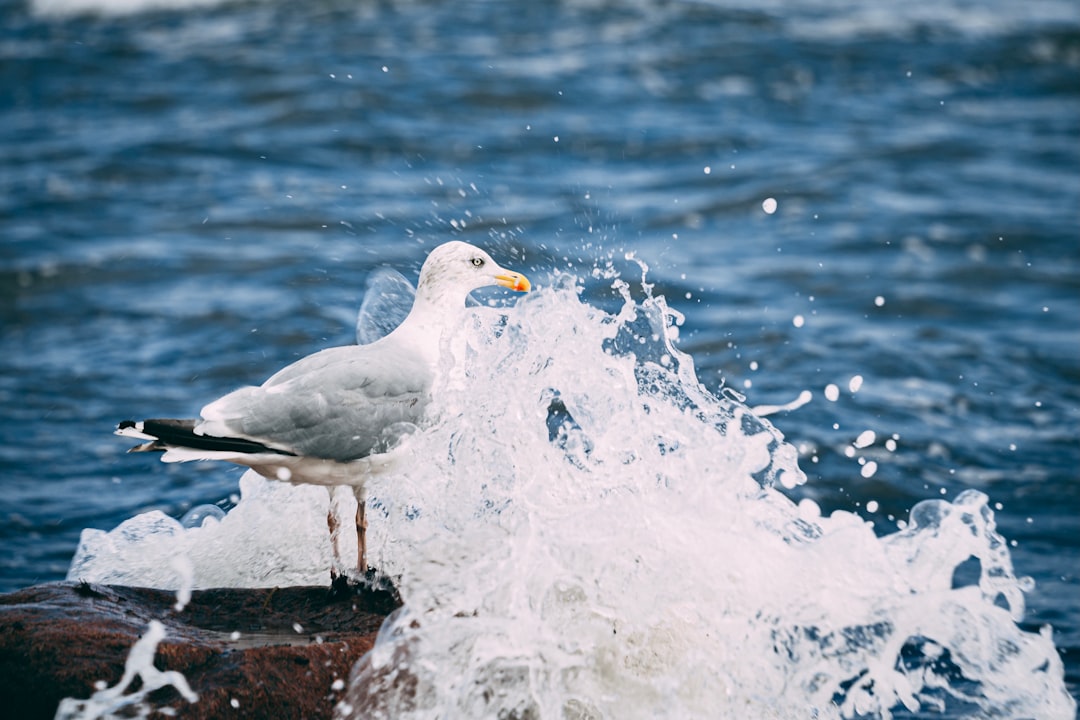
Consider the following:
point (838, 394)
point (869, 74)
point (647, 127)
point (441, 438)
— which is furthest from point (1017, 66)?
point (441, 438)

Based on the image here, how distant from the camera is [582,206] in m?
10.2

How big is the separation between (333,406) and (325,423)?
7 cm

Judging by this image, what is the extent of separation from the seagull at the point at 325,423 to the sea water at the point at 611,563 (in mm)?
120

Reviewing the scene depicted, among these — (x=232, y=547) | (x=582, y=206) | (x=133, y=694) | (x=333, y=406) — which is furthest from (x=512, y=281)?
(x=582, y=206)

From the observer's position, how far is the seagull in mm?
3828

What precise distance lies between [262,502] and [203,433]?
43.4 inches

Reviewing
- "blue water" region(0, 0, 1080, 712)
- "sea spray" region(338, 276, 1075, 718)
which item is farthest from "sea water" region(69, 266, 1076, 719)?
"blue water" region(0, 0, 1080, 712)

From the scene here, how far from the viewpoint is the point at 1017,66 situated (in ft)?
43.9

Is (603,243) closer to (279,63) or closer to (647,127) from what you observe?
(647,127)

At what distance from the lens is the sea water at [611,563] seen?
12.7 feet

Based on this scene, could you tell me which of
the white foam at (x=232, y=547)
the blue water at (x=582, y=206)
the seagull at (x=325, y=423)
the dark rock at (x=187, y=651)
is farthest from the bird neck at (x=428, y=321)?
the blue water at (x=582, y=206)

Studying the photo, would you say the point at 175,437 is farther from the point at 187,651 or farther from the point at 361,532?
the point at 361,532

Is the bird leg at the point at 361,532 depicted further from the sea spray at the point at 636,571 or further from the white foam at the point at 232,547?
the white foam at the point at 232,547

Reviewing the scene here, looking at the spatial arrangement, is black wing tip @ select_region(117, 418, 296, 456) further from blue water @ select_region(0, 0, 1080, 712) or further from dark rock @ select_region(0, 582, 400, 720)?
blue water @ select_region(0, 0, 1080, 712)
